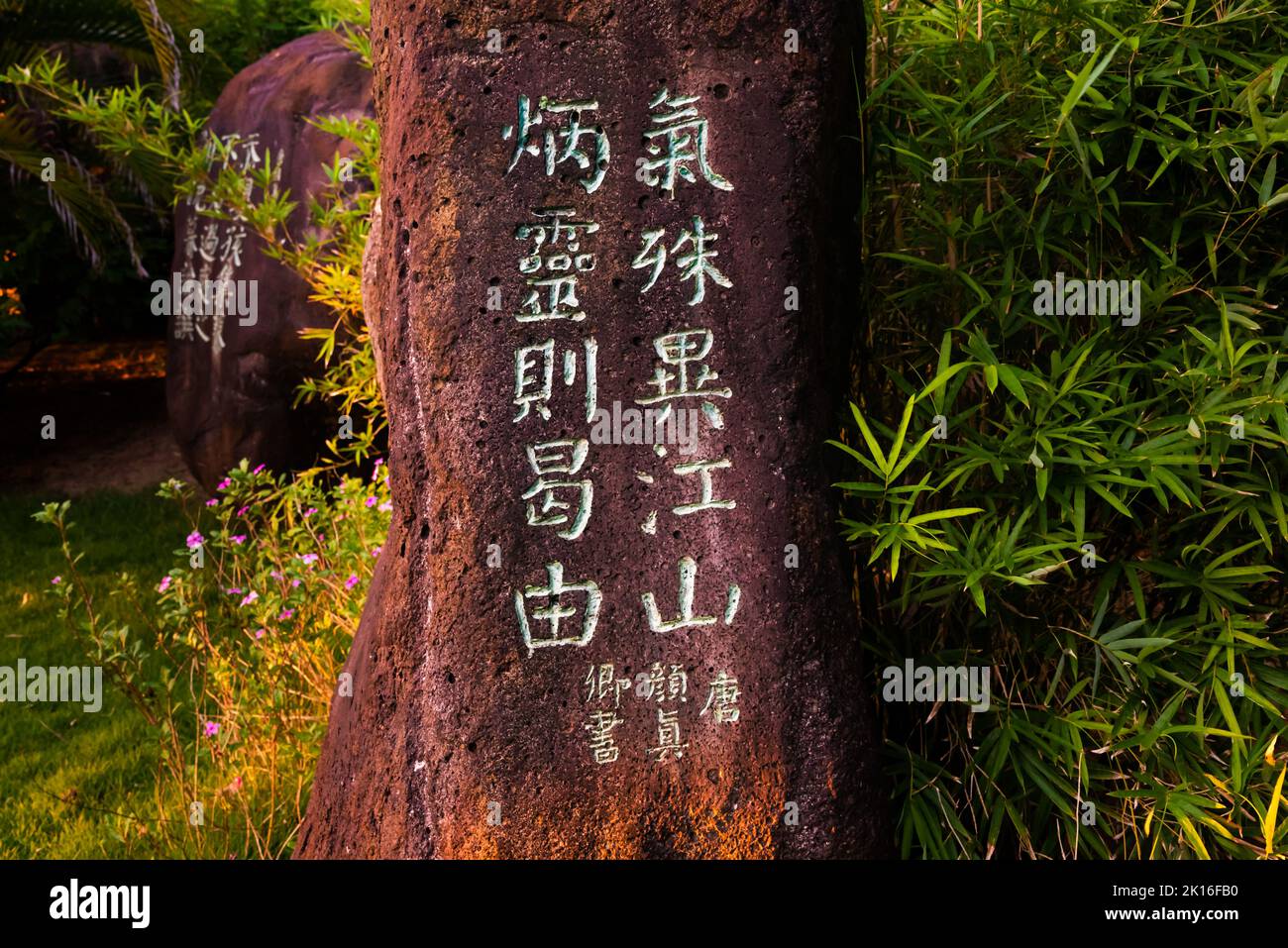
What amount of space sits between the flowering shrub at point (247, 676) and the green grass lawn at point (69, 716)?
0.56ft

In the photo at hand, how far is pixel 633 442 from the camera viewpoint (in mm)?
2369

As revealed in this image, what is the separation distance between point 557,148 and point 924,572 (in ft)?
3.57

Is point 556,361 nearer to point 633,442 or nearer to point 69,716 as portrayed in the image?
point 633,442

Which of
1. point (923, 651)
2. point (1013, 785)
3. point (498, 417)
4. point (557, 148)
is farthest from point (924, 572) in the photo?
point (557, 148)

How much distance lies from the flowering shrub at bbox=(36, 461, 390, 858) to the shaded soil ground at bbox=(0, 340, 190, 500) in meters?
2.76

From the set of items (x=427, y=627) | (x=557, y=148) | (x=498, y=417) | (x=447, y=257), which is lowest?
(x=427, y=627)

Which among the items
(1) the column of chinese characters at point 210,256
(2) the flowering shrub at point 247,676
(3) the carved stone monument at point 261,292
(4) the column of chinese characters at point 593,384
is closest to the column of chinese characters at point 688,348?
(4) the column of chinese characters at point 593,384

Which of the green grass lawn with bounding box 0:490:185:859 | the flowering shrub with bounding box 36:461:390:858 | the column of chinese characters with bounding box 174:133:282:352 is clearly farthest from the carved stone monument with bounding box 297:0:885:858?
the column of chinese characters with bounding box 174:133:282:352

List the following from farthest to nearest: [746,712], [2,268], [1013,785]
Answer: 1. [2,268]
2. [1013,785]
3. [746,712]

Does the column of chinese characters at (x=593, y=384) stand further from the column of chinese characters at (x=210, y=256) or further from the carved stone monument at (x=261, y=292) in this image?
the column of chinese characters at (x=210, y=256)

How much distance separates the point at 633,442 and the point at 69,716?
2876 millimetres

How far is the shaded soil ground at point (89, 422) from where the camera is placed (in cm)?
650

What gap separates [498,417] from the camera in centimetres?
236
